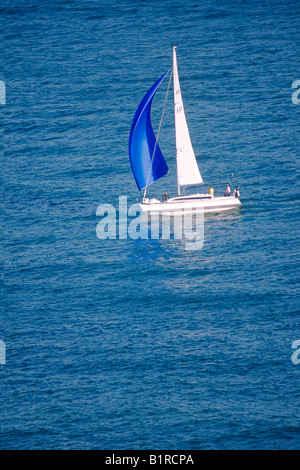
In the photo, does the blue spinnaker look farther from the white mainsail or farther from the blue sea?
the blue sea

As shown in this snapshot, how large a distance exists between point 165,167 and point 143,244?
9.36m

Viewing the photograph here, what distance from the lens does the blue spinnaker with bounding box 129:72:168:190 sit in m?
88.4

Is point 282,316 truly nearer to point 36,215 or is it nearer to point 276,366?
point 276,366

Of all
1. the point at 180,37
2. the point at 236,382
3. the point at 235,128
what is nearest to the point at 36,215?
the point at 235,128

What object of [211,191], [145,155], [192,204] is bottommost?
[192,204]

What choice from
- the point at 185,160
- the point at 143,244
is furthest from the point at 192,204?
the point at 143,244

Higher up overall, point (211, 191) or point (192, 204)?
point (211, 191)

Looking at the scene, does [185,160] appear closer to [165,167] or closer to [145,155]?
[165,167]

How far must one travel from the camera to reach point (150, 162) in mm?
89750

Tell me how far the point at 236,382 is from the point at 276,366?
11.1ft

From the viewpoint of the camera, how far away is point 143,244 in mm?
85375

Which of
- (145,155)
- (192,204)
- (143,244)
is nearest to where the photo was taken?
(143,244)

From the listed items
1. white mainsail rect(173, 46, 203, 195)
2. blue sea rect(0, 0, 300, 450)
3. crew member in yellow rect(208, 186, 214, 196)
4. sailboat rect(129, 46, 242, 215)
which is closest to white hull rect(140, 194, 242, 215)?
sailboat rect(129, 46, 242, 215)

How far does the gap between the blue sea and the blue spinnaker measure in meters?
4.41
